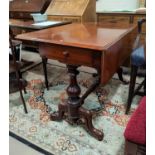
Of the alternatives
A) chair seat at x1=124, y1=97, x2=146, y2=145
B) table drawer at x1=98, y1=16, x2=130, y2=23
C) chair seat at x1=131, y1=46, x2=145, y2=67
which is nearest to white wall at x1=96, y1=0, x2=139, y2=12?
table drawer at x1=98, y1=16, x2=130, y2=23

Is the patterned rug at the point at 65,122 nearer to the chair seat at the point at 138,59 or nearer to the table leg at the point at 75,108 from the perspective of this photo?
the table leg at the point at 75,108

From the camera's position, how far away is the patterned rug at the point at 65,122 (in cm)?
144

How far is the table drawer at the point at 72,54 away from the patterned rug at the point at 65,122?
637mm

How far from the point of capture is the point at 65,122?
171 cm

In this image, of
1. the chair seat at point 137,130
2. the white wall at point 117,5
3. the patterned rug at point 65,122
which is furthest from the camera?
the white wall at point 117,5

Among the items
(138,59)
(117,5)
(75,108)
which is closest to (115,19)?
(117,5)

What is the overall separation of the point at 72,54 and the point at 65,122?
0.72 meters

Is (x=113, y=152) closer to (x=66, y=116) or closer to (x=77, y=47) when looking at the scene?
(x=66, y=116)

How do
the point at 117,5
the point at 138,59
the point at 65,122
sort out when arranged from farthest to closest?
the point at 117,5, the point at 65,122, the point at 138,59

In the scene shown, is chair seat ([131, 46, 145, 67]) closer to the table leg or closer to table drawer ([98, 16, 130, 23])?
the table leg

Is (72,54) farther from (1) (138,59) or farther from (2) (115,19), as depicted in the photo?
(2) (115,19)

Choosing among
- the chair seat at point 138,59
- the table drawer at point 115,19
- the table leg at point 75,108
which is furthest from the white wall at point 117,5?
the table leg at point 75,108
